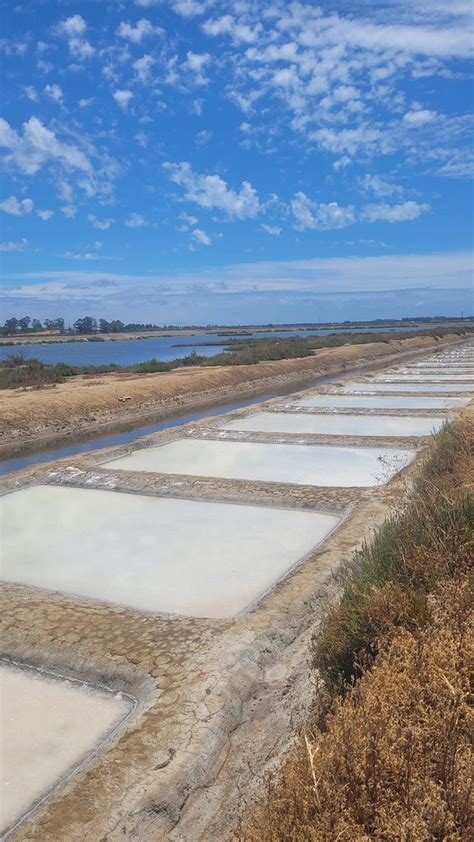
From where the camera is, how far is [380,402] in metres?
18.9

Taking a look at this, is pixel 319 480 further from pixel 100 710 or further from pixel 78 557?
pixel 100 710

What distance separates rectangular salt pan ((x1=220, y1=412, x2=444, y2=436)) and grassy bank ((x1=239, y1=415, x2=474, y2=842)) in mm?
9996

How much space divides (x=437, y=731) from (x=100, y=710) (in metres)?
2.38

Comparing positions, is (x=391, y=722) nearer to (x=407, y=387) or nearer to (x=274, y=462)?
(x=274, y=462)

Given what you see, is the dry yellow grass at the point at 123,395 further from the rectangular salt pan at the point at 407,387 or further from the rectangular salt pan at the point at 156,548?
the rectangular salt pan at the point at 156,548

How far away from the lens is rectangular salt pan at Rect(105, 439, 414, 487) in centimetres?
1004

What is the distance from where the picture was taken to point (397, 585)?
148 inches

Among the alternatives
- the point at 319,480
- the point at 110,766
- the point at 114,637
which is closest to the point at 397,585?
the point at 110,766

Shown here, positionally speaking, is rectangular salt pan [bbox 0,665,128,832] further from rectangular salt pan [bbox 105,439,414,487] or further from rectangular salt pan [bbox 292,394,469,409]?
rectangular salt pan [bbox 292,394,469,409]

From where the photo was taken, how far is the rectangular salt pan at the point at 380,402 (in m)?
17.7

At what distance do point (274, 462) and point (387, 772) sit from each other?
9007mm

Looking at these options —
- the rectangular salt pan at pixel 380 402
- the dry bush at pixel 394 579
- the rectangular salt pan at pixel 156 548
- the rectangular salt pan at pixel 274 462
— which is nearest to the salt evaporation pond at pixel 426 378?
the rectangular salt pan at pixel 380 402

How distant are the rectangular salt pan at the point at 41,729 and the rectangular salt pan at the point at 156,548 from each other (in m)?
1.23

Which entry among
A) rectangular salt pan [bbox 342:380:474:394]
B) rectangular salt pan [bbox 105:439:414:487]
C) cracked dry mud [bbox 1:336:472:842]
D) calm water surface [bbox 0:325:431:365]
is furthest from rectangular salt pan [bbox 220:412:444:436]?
calm water surface [bbox 0:325:431:365]
